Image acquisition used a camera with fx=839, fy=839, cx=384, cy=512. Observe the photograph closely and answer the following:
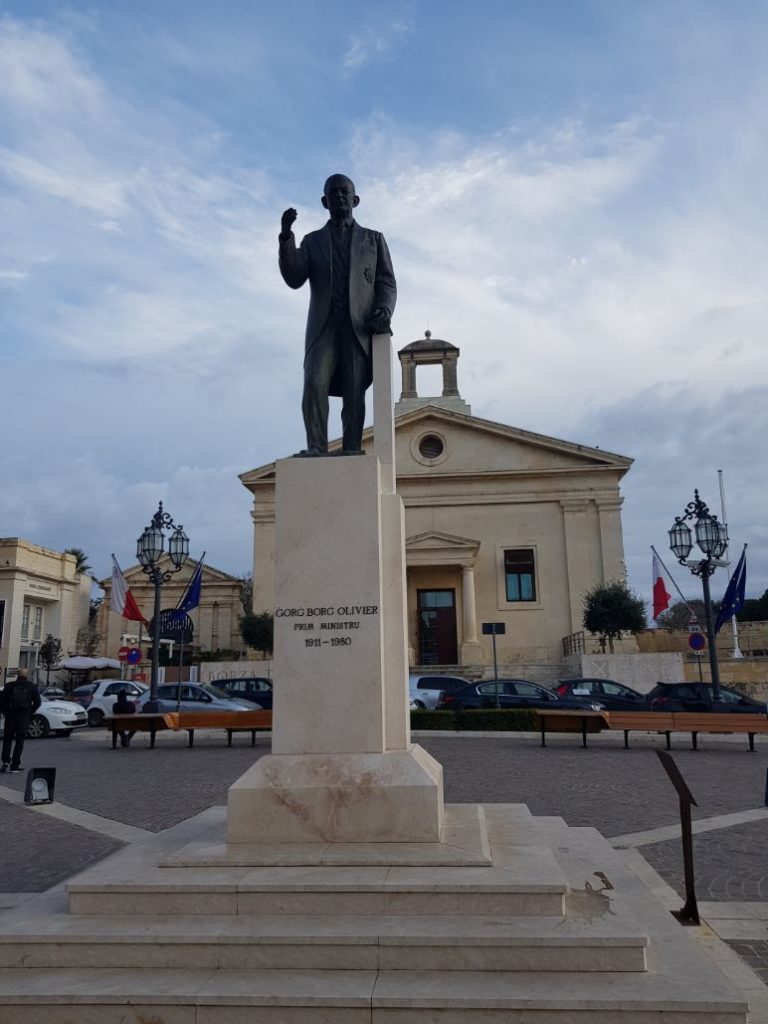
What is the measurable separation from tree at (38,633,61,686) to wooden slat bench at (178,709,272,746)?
34.0 metres

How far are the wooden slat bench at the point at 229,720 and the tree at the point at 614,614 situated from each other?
21.0m

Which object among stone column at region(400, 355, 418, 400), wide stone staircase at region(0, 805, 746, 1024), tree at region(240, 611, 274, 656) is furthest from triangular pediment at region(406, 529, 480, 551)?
wide stone staircase at region(0, 805, 746, 1024)

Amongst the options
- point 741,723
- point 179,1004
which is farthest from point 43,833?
point 741,723

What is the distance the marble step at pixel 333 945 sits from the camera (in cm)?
381

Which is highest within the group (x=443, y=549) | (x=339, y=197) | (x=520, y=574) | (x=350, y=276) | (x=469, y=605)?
(x=443, y=549)

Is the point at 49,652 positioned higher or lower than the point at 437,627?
lower

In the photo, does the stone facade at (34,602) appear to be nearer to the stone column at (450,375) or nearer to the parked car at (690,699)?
the stone column at (450,375)

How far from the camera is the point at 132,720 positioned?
57.3 ft

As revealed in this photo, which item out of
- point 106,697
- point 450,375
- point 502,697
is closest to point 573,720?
point 502,697

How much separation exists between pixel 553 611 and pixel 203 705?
848 inches

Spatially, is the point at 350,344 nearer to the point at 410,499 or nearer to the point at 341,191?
the point at 341,191

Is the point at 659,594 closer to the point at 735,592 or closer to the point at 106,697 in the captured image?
the point at 735,592

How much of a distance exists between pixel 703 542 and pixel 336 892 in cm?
1711

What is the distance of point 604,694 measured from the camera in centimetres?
2195
